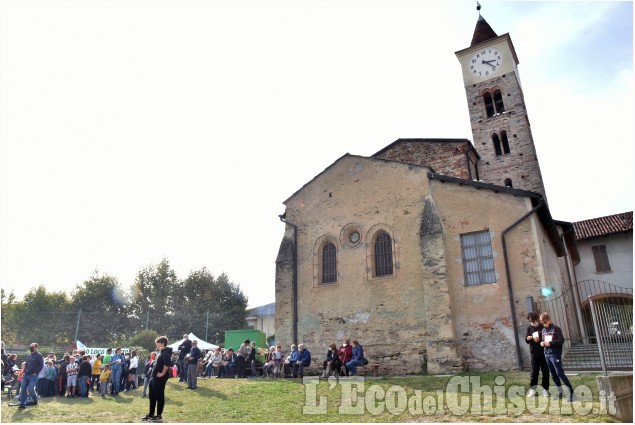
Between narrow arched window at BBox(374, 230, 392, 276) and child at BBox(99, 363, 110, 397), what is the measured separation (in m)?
9.88

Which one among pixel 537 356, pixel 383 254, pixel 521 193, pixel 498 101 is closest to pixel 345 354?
pixel 383 254

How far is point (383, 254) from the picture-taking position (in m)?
15.7

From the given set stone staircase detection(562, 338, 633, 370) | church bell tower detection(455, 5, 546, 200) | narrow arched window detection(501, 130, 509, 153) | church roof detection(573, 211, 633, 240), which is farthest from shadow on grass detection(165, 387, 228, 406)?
church roof detection(573, 211, 633, 240)

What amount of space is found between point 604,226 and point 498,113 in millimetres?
10300

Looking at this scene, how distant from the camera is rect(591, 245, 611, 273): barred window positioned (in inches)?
1043

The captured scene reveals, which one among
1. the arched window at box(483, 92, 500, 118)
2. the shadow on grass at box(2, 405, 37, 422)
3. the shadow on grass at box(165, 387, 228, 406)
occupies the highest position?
the arched window at box(483, 92, 500, 118)

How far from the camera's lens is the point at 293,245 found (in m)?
17.8

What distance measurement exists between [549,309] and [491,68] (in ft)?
75.8

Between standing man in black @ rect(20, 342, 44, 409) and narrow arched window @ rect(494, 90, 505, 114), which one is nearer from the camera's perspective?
standing man in black @ rect(20, 342, 44, 409)

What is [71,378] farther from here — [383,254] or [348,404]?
[383,254]

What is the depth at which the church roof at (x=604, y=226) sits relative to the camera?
2613 centimetres

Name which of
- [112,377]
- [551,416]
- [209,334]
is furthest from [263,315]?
[551,416]

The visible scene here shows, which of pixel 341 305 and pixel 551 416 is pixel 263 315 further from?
pixel 551 416

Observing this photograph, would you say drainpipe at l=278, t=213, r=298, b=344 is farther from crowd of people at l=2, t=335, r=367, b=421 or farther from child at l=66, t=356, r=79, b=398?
child at l=66, t=356, r=79, b=398
